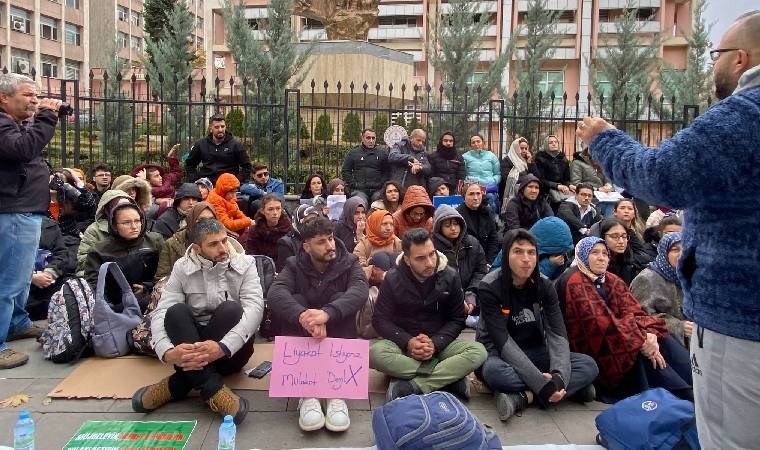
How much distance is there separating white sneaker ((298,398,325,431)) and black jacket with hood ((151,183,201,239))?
2.99 m

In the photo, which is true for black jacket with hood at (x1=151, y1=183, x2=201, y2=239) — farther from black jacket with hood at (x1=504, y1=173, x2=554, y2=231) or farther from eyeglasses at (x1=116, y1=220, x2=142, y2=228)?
black jacket with hood at (x1=504, y1=173, x2=554, y2=231)

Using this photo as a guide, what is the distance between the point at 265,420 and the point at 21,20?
166 feet

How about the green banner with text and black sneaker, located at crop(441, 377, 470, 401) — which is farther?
black sneaker, located at crop(441, 377, 470, 401)

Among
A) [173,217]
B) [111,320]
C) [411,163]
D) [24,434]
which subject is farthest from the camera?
[411,163]

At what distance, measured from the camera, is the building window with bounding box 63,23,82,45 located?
5062 centimetres

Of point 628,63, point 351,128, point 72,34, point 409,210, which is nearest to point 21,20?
point 72,34

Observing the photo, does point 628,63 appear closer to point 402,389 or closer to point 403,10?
point 402,389

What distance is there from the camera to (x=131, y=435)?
358 cm

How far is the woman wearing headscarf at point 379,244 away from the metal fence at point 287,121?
378 centimetres

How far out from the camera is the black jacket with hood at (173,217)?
20.6ft

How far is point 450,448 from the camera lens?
309cm

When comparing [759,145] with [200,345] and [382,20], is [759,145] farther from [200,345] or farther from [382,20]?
[382,20]

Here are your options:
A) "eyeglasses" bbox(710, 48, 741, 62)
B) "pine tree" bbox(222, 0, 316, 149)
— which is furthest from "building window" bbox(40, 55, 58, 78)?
"eyeglasses" bbox(710, 48, 741, 62)

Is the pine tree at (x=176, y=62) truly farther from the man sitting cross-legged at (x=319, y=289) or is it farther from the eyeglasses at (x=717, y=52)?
the eyeglasses at (x=717, y=52)
